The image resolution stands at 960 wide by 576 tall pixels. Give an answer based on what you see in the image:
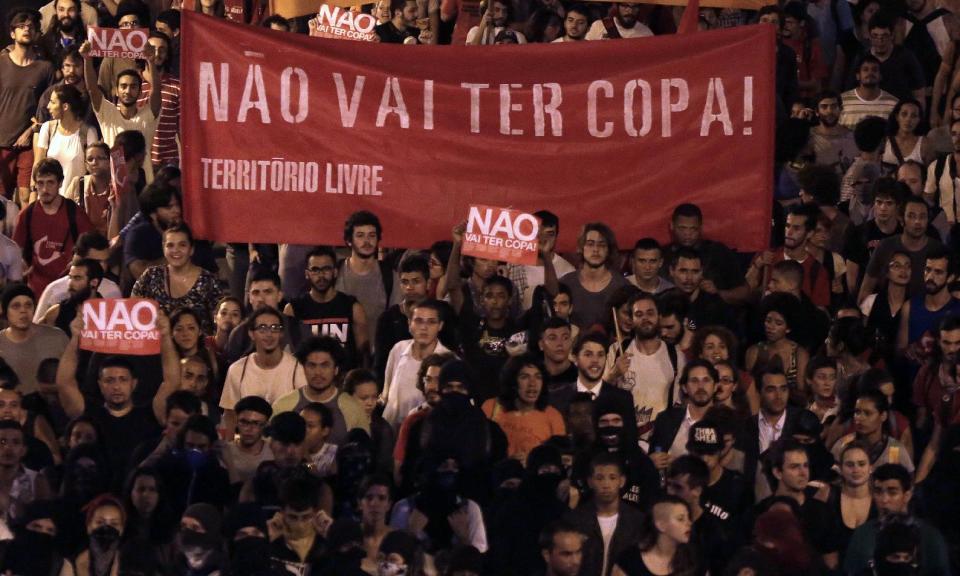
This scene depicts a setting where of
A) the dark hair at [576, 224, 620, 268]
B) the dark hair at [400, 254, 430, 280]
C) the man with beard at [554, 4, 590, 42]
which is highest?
the man with beard at [554, 4, 590, 42]

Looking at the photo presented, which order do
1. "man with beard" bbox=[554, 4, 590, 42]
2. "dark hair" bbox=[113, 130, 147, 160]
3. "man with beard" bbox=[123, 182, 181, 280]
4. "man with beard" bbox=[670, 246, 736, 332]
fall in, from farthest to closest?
"man with beard" bbox=[554, 4, 590, 42]
"dark hair" bbox=[113, 130, 147, 160]
"man with beard" bbox=[123, 182, 181, 280]
"man with beard" bbox=[670, 246, 736, 332]

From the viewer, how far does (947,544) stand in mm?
12305

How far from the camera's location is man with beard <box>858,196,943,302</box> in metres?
14.7

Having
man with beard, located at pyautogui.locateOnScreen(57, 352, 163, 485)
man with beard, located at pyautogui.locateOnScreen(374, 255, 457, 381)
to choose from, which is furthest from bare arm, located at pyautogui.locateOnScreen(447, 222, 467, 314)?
man with beard, located at pyautogui.locateOnScreen(57, 352, 163, 485)

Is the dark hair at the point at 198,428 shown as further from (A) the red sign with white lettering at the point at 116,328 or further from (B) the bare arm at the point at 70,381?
(B) the bare arm at the point at 70,381

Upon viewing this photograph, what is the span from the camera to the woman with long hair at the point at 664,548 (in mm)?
11703

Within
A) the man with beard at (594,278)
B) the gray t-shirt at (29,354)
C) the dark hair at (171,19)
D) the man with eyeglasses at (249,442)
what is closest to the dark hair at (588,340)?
the man with beard at (594,278)

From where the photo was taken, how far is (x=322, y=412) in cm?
1277

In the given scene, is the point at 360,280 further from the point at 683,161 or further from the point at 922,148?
the point at 922,148

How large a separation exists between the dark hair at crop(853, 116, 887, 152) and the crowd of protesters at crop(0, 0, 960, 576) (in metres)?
0.10

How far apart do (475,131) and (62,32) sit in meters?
5.28

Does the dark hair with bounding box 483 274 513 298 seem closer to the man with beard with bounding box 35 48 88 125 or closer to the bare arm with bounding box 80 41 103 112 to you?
the bare arm with bounding box 80 41 103 112

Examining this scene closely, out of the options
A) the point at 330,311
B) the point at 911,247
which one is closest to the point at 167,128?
the point at 330,311

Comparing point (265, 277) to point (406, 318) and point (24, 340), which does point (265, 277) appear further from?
point (24, 340)
